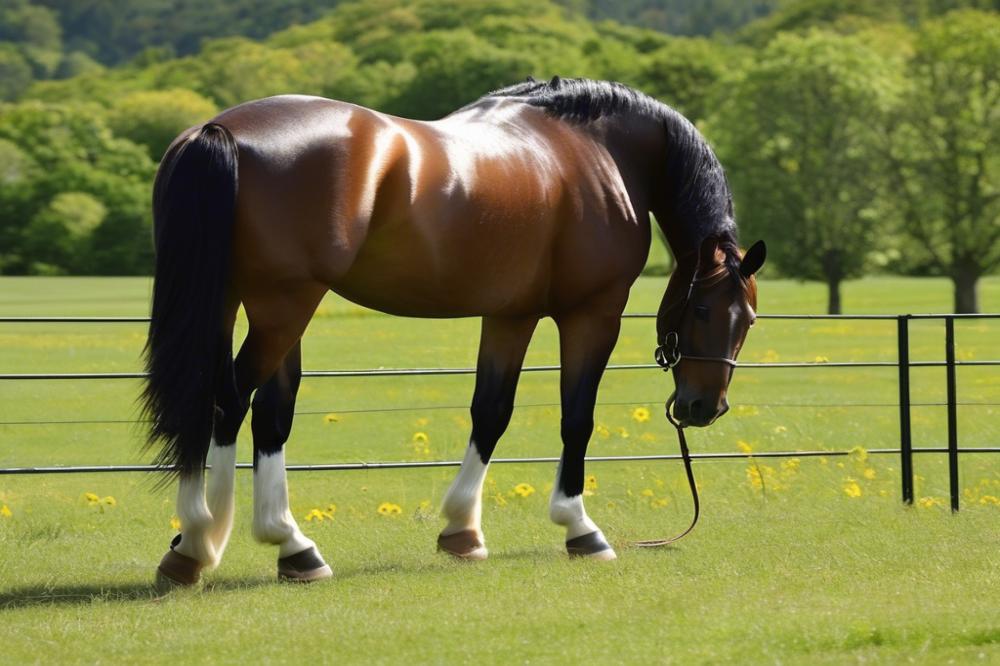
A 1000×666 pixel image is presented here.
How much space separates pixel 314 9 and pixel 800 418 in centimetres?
18468

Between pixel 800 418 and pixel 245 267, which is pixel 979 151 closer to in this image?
pixel 800 418

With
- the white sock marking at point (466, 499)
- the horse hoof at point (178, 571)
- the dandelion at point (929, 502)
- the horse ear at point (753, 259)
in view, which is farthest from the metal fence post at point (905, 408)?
the horse hoof at point (178, 571)

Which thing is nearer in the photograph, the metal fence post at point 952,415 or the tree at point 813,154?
the metal fence post at point 952,415

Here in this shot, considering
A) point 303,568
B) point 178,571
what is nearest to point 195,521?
point 178,571

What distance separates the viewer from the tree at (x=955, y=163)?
38.6 metres

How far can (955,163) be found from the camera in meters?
39.3

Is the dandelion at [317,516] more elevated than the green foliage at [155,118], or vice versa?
the dandelion at [317,516]

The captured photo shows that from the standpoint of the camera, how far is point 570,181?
20.9 feet

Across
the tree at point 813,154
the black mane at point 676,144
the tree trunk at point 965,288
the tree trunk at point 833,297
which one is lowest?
the tree trunk at point 833,297

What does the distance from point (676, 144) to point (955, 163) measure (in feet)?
114

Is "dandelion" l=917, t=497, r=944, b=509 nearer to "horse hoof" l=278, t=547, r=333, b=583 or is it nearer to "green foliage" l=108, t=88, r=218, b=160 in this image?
"horse hoof" l=278, t=547, r=333, b=583

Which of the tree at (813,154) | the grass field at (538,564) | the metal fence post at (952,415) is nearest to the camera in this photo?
the grass field at (538,564)

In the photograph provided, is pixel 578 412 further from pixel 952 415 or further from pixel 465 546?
pixel 952 415

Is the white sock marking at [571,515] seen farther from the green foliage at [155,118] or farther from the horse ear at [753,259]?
the green foliage at [155,118]
